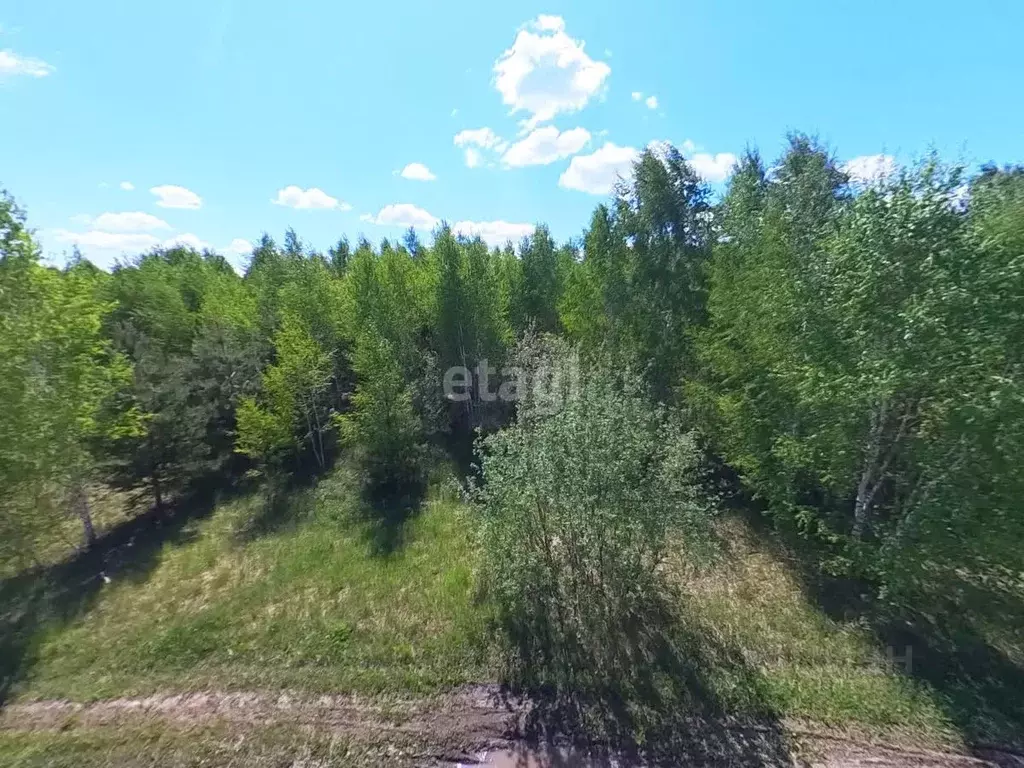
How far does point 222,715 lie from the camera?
30.4 feet

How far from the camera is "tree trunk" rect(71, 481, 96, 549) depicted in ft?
52.0

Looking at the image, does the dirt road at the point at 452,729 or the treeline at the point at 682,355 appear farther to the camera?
the treeline at the point at 682,355

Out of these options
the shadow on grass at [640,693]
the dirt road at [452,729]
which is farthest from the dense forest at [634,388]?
the dirt road at [452,729]

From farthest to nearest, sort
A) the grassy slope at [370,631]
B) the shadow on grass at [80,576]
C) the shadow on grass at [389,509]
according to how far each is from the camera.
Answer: the shadow on grass at [389,509], the shadow on grass at [80,576], the grassy slope at [370,631]

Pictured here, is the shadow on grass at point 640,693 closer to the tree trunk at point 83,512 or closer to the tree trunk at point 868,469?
the tree trunk at point 868,469

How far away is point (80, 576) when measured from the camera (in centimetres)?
1470

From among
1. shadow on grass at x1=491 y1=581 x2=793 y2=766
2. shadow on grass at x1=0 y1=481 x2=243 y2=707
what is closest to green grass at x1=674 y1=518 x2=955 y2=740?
shadow on grass at x1=491 y1=581 x2=793 y2=766

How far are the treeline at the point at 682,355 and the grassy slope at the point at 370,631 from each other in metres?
2.03

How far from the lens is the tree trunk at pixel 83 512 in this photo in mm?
15836

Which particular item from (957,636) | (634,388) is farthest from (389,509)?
(957,636)

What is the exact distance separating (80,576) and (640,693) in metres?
16.9

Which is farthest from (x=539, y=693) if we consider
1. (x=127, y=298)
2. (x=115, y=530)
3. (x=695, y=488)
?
(x=127, y=298)

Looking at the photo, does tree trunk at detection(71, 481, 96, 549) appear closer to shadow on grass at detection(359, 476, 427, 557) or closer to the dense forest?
the dense forest

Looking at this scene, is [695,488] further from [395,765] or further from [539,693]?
[395,765]
